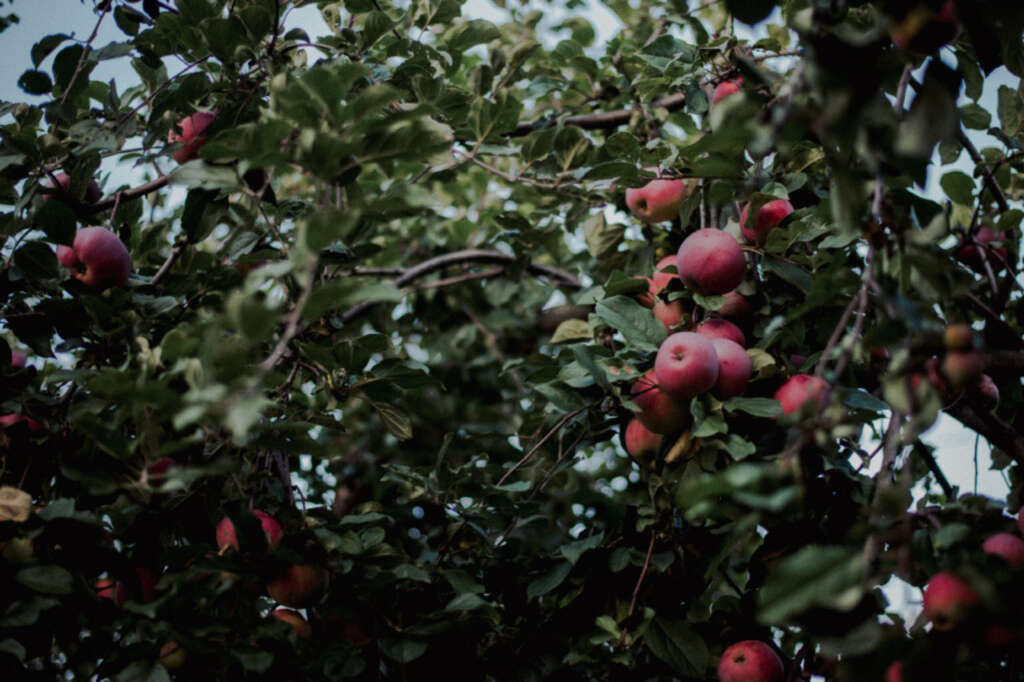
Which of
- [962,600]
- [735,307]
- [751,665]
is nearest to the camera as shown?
[962,600]

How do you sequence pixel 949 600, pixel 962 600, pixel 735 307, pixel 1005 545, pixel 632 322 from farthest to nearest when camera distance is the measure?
1. pixel 735 307
2. pixel 632 322
3. pixel 1005 545
4. pixel 949 600
5. pixel 962 600

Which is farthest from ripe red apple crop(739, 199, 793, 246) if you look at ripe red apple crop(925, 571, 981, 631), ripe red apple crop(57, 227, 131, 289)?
ripe red apple crop(57, 227, 131, 289)

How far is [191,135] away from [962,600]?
169 cm

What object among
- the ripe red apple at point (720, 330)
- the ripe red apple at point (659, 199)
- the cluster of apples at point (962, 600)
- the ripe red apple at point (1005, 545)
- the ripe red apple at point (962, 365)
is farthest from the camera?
the ripe red apple at point (659, 199)

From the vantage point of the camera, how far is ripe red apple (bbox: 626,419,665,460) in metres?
1.42

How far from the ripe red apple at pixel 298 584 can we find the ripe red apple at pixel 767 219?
1.09 m

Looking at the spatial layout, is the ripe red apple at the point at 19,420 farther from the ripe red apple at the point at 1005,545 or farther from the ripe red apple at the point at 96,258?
the ripe red apple at the point at 1005,545

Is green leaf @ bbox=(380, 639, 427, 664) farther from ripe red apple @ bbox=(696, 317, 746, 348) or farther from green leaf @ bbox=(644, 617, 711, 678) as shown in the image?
ripe red apple @ bbox=(696, 317, 746, 348)

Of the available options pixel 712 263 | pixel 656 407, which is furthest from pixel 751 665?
pixel 712 263

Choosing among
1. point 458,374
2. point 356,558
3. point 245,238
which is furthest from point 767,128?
point 458,374

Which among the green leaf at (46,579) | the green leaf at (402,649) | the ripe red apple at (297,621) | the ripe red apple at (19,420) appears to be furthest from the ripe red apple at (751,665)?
the ripe red apple at (19,420)

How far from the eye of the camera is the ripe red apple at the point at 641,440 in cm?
142

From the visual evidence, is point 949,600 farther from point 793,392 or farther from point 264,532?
point 264,532

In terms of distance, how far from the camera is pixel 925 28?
0.72 m
